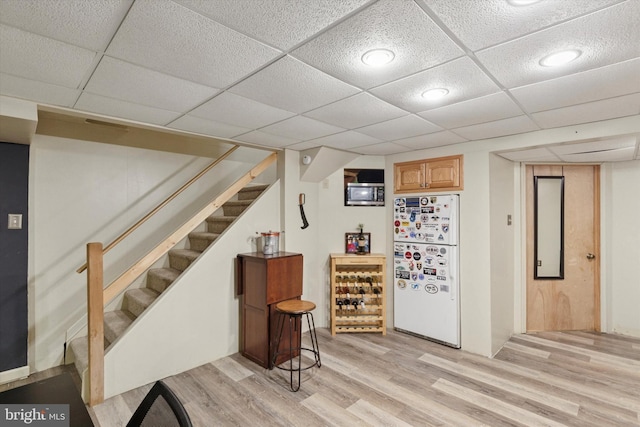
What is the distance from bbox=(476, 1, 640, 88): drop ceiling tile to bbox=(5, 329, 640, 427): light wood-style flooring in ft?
7.99

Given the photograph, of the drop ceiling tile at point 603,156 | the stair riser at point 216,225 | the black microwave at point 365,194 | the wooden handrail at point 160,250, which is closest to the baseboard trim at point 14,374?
the wooden handrail at point 160,250

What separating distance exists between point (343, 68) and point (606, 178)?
4.48 meters

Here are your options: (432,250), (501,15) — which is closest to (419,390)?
(432,250)

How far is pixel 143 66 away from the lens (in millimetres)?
1759

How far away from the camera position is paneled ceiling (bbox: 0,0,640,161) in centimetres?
129

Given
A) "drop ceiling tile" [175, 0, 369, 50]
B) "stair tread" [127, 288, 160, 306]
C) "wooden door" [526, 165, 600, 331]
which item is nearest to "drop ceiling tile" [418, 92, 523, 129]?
"drop ceiling tile" [175, 0, 369, 50]

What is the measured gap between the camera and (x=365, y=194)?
439cm

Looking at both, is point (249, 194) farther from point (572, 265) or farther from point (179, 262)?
point (572, 265)

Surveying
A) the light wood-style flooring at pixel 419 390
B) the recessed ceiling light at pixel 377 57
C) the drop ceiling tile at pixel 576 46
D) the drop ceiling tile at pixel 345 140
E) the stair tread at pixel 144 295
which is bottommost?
the light wood-style flooring at pixel 419 390

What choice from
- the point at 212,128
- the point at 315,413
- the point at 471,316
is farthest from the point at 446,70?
the point at 471,316

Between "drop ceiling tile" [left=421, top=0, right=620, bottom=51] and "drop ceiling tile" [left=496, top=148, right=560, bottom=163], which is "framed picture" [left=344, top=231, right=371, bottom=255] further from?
"drop ceiling tile" [left=421, top=0, right=620, bottom=51]

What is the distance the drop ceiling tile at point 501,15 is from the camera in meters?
1.24

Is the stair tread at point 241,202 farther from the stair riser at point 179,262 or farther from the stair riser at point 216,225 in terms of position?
the stair riser at point 179,262

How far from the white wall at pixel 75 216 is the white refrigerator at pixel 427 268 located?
3.05 metres
